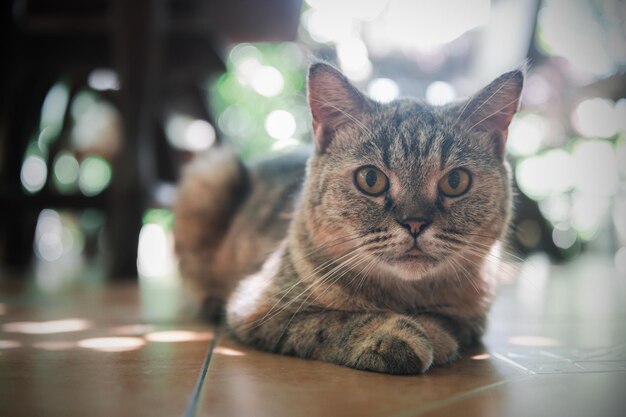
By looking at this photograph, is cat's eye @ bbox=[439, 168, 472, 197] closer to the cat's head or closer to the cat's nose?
the cat's head

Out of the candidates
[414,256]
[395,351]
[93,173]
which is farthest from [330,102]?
[93,173]

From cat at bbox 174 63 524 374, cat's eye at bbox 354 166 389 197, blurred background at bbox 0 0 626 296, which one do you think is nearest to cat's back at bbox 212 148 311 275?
cat at bbox 174 63 524 374

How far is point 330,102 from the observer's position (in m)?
1.80

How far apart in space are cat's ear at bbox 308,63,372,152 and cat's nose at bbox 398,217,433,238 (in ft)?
1.43

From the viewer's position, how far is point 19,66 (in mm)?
3633

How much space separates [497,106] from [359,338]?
0.88 meters

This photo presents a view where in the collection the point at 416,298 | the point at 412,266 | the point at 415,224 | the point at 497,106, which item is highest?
the point at 497,106

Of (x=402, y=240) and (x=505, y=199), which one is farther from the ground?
(x=505, y=199)

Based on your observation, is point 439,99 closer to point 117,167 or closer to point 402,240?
point 402,240

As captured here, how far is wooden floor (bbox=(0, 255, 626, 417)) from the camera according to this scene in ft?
3.61

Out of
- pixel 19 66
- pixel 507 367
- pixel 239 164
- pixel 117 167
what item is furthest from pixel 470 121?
pixel 19 66

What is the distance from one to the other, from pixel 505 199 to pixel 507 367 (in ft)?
1.79

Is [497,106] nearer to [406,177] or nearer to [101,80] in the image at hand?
[406,177]

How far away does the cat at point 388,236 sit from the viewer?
1.50m
